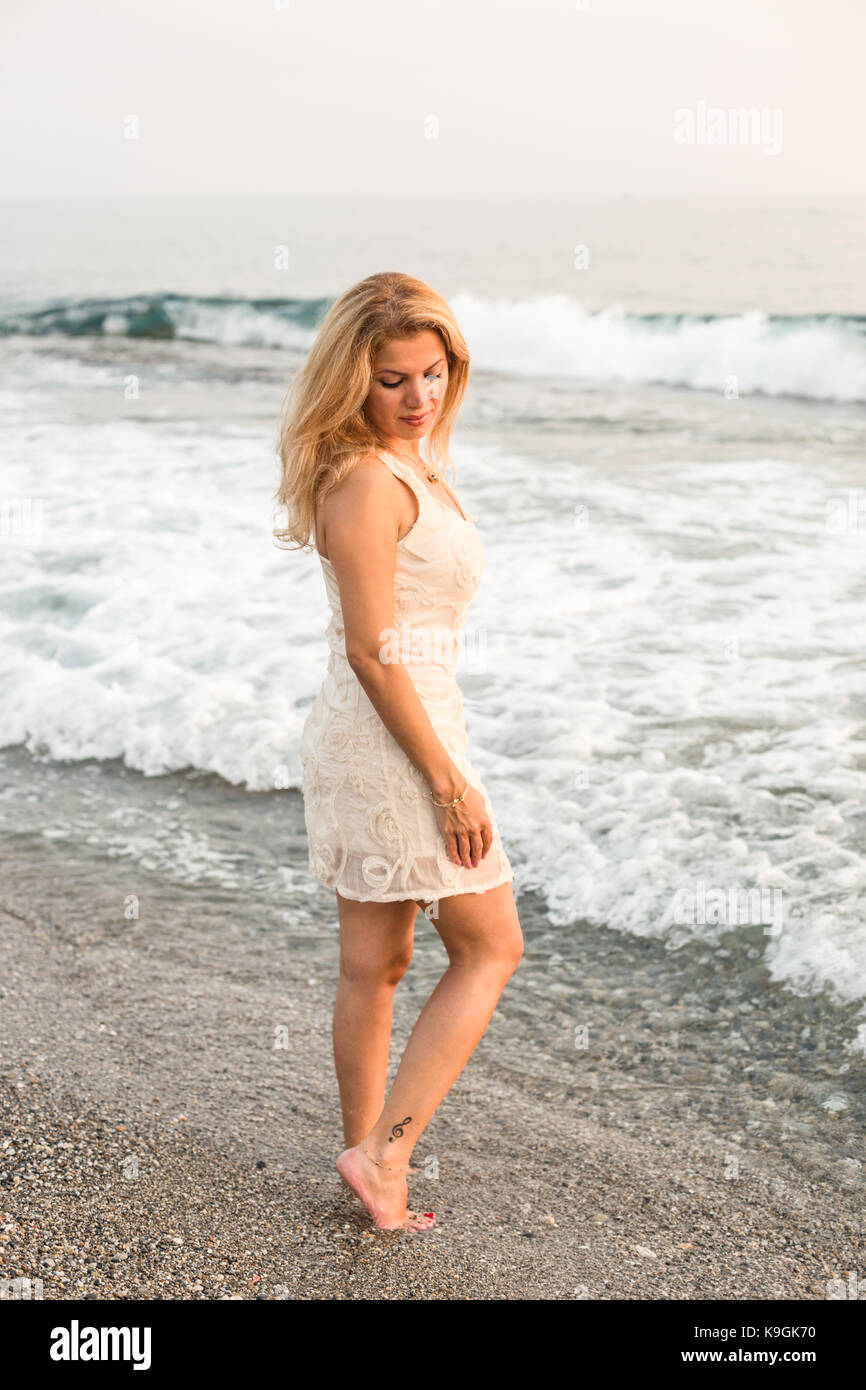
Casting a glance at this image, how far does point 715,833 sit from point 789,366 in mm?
14945

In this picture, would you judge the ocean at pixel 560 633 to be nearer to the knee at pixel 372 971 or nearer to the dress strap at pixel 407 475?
the knee at pixel 372 971

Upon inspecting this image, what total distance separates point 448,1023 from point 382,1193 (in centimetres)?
41

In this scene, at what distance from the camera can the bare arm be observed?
222cm

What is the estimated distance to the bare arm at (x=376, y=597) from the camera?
222cm

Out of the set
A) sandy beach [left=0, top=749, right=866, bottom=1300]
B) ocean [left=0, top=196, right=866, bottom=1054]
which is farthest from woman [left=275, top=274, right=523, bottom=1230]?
ocean [left=0, top=196, right=866, bottom=1054]

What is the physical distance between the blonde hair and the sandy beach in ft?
5.02

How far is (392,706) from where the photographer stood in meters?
2.28

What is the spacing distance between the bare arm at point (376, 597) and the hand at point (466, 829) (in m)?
0.04

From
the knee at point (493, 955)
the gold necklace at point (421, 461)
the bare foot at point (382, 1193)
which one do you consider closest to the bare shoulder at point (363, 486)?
the gold necklace at point (421, 461)

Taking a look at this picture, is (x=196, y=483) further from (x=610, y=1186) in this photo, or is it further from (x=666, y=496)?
(x=610, y=1186)

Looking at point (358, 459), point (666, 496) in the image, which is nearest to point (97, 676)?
point (358, 459)

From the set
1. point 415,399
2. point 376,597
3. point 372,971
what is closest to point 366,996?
point 372,971

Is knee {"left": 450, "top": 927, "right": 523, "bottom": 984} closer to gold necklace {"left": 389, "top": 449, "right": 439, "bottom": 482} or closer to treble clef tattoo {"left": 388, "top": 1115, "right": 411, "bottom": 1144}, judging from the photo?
treble clef tattoo {"left": 388, "top": 1115, "right": 411, "bottom": 1144}

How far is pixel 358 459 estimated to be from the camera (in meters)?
2.25
